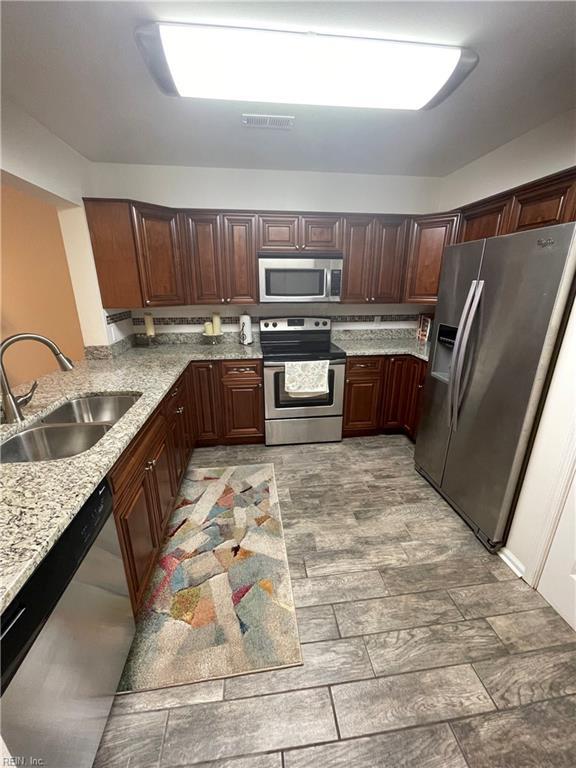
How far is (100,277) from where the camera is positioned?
246 cm

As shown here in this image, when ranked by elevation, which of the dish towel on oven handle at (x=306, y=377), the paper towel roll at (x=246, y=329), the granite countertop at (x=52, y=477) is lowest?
the dish towel on oven handle at (x=306, y=377)

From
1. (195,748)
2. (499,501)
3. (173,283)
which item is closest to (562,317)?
(499,501)

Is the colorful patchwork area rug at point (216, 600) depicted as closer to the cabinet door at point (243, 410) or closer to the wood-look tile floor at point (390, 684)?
the wood-look tile floor at point (390, 684)

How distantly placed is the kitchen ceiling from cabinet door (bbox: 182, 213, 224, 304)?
49 cm

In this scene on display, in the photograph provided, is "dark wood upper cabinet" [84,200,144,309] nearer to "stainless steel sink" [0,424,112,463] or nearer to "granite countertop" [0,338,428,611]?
"granite countertop" [0,338,428,611]

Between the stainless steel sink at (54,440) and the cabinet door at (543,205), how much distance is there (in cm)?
273

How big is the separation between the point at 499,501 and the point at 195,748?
1.83m

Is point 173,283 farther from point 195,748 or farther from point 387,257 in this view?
point 195,748

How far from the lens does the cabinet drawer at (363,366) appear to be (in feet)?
9.57

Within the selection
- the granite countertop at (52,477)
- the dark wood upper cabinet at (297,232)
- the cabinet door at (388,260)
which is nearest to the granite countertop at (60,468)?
the granite countertop at (52,477)

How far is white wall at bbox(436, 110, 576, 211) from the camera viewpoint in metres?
1.93

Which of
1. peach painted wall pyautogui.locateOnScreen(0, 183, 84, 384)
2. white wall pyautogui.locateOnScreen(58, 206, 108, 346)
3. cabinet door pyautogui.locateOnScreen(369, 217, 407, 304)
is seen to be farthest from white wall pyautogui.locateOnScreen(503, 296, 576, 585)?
peach painted wall pyautogui.locateOnScreen(0, 183, 84, 384)

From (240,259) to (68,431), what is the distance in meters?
1.99

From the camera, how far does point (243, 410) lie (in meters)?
2.93
